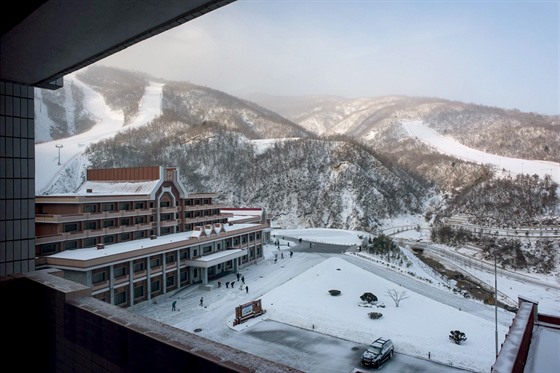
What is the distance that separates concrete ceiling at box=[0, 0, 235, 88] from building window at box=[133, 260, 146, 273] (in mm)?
20458

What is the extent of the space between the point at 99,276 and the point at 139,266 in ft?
9.73

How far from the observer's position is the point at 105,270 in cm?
2248

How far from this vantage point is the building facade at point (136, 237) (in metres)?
22.6

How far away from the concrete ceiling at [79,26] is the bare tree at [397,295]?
2333 centimetres

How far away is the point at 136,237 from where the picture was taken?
28.8 metres

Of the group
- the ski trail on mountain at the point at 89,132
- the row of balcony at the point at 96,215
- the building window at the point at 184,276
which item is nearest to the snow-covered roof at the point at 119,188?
the row of balcony at the point at 96,215

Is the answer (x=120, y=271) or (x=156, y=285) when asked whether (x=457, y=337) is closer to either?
(x=156, y=285)

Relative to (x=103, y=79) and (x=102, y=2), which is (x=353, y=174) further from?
(x=103, y=79)

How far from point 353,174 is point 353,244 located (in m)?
27.8

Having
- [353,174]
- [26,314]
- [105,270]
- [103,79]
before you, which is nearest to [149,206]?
[105,270]

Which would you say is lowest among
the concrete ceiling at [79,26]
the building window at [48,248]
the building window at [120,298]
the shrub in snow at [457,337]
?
the shrub in snow at [457,337]

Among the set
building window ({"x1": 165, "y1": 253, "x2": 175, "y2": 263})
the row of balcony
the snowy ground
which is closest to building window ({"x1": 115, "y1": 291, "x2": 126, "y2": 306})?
the snowy ground

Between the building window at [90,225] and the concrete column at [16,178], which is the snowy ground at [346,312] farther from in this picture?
the concrete column at [16,178]

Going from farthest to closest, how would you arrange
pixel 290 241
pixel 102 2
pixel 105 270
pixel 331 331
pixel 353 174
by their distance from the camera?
pixel 353 174
pixel 290 241
pixel 105 270
pixel 331 331
pixel 102 2
